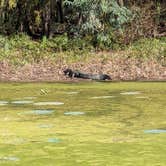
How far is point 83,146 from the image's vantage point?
24.5ft

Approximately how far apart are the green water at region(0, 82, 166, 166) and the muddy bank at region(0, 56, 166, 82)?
3.28 metres

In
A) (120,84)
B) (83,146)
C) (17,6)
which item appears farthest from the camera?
(17,6)

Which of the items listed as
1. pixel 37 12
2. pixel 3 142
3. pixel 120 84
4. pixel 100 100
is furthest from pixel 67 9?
pixel 3 142

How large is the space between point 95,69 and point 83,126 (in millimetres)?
10208

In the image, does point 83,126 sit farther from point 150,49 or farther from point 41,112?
point 150,49

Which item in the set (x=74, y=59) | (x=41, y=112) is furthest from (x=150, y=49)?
(x=41, y=112)

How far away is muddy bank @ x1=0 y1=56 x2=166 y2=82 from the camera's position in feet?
60.0

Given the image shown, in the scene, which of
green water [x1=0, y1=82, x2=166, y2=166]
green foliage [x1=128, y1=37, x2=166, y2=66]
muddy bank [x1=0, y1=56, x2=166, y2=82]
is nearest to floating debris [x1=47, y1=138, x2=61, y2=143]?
green water [x1=0, y1=82, x2=166, y2=166]

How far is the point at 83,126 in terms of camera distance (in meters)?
9.10

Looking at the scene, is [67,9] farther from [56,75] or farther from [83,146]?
[83,146]

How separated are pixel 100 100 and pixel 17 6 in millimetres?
12467

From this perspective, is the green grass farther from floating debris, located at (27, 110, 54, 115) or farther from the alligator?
floating debris, located at (27, 110, 54, 115)

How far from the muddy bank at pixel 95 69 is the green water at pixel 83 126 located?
328 cm

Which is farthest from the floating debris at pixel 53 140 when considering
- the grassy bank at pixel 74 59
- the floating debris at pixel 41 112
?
the grassy bank at pixel 74 59
